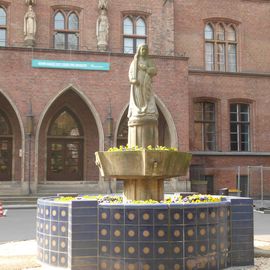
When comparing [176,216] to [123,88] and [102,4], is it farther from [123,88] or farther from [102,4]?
[102,4]

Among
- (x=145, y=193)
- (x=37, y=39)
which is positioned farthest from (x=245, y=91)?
(x=145, y=193)

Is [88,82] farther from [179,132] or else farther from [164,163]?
[164,163]

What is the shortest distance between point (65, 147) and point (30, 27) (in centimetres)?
625

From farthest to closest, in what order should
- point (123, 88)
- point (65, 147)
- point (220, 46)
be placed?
point (220, 46) → point (65, 147) → point (123, 88)

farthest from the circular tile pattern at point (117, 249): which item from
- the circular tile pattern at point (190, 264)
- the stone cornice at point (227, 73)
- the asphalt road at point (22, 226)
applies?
the stone cornice at point (227, 73)

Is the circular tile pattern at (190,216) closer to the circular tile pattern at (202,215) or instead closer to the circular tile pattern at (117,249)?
the circular tile pattern at (202,215)

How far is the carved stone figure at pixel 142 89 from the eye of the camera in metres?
→ 10.2

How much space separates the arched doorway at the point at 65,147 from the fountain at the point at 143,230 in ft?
52.9

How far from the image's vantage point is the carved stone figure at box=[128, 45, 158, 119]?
33.4 ft

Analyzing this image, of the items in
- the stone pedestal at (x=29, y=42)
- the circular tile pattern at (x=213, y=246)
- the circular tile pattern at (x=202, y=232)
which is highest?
the stone pedestal at (x=29, y=42)

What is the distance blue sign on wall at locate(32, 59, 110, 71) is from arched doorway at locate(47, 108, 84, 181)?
286 centimetres

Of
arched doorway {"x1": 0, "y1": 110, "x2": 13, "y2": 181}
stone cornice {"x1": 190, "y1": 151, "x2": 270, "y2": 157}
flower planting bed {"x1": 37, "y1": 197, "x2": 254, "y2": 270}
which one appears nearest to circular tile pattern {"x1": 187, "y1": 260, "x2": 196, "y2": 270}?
flower planting bed {"x1": 37, "y1": 197, "x2": 254, "y2": 270}

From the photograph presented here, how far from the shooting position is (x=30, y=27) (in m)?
24.8

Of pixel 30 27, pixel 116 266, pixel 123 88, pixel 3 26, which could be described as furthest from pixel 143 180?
pixel 3 26
